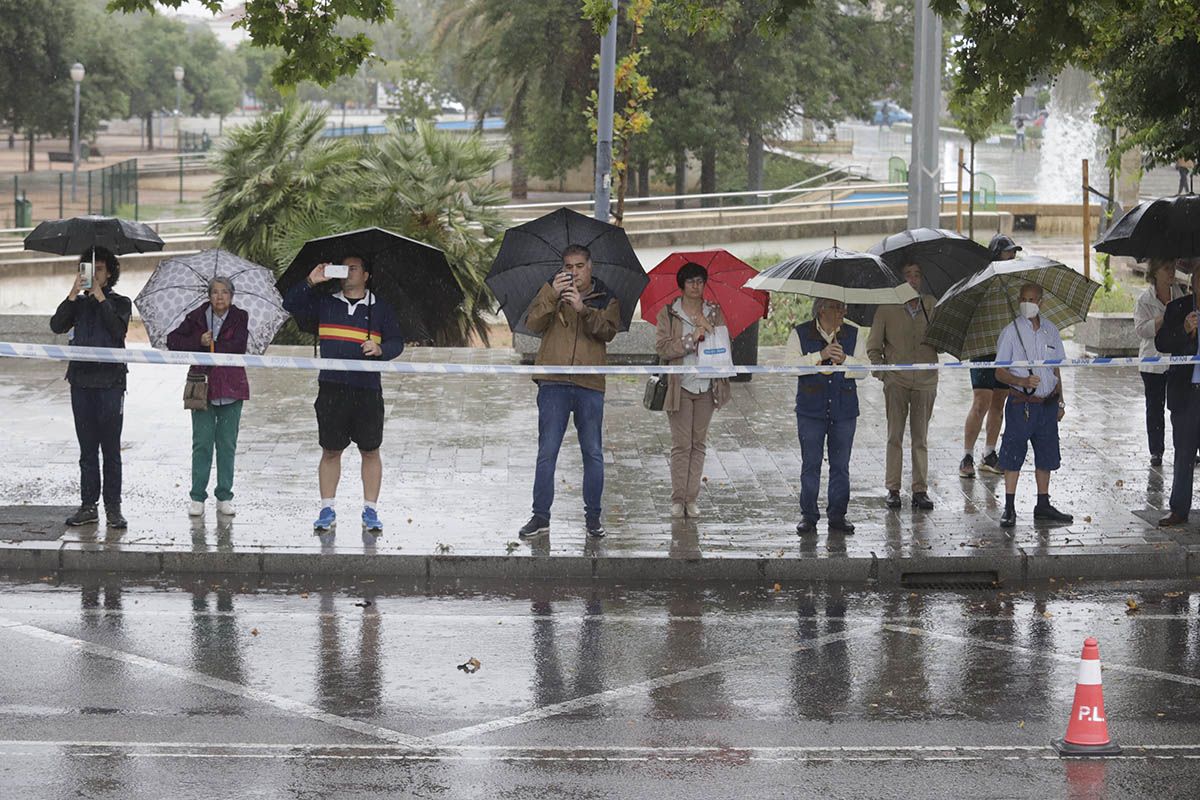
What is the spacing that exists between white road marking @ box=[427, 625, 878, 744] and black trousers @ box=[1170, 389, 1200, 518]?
3.46 metres

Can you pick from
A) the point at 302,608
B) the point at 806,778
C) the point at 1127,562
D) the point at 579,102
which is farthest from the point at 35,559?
the point at 579,102

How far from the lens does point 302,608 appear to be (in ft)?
31.3

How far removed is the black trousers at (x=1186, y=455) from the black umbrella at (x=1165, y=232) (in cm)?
146

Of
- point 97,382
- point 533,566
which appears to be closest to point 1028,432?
point 533,566

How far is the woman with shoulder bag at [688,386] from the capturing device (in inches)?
441

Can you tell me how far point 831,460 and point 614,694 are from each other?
3843 mm

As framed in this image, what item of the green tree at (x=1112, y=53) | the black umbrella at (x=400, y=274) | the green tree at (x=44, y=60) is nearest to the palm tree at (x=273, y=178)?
the green tree at (x=1112, y=53)

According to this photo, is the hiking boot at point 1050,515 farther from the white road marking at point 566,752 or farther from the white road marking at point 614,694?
the white road marking at point 566,752

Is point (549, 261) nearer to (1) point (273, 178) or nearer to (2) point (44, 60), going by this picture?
(1) point (273, 178)

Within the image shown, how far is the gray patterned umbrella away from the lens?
11.1 meters

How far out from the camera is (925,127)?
1798cm

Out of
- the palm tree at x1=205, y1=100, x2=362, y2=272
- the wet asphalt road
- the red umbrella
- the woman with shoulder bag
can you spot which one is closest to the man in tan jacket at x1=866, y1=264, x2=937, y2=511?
the red umbrella

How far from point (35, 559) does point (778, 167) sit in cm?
4582

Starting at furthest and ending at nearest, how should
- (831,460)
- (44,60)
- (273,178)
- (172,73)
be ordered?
(172,73) → (44,60) → (273,178) → (831,460)
